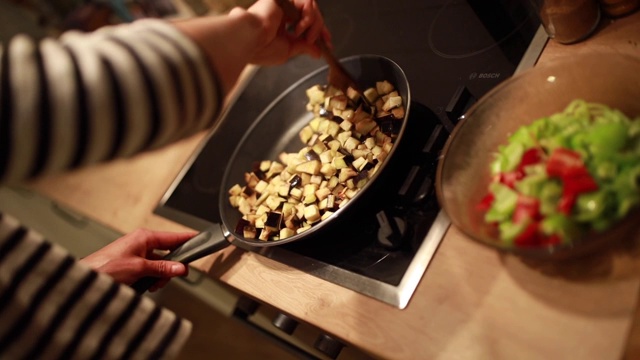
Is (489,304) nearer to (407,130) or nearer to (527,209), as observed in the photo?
(527,209)

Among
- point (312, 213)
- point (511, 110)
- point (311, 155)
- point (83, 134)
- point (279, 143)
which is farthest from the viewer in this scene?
point (279, 143)

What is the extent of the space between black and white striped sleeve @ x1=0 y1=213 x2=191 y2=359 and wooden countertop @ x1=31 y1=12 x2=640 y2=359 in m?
0.10

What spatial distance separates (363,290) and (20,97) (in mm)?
490

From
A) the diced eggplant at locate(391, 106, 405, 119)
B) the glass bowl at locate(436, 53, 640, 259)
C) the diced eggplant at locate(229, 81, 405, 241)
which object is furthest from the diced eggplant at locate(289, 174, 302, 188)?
the glass bowl at locate(436, 53, 640, 259)

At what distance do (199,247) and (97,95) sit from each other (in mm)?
472

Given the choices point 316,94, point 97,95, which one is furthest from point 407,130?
point 97,95

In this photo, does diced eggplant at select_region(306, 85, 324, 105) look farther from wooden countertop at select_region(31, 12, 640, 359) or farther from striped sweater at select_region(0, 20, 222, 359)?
striped sweater at select_region(0, 20, 222, 359)

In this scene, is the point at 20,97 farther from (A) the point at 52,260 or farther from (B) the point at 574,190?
(B) the point at 574,190

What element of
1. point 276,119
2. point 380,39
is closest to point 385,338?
point 276,119

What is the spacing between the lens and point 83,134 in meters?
0.39

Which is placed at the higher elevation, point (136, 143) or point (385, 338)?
point (136, 143)

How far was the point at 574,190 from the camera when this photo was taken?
1.48 feet

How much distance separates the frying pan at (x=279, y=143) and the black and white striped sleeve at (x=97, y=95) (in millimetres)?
310

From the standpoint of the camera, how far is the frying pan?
0.71m
